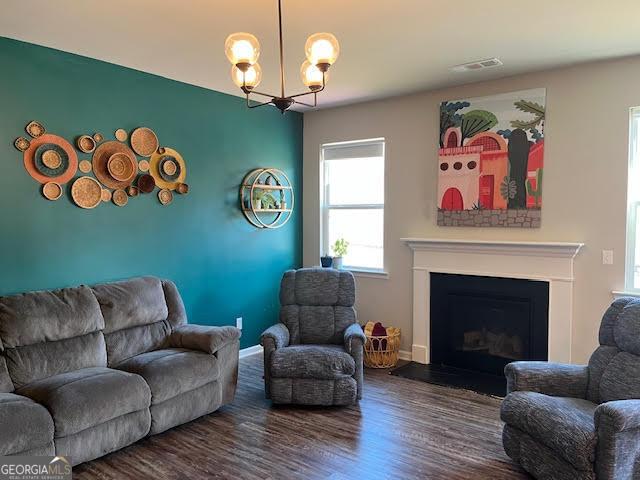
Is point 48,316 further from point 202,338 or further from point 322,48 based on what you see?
point 322,48

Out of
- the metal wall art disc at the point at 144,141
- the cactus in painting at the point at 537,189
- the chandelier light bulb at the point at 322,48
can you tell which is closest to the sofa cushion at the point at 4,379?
the metal wall art disc at the point at 144,141

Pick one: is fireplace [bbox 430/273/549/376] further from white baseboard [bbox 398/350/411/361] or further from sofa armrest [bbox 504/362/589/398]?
sofa armrest [bbox 504/362/589/398]

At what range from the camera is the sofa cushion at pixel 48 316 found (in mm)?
2979

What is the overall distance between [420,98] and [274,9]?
2.29 m

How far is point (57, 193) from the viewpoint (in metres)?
3.51

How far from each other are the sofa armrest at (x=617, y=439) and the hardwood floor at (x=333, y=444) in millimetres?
598

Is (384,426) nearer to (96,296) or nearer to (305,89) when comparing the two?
(96,296)

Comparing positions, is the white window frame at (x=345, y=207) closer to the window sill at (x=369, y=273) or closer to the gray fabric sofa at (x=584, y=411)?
the window sill at (x=369, y=273)

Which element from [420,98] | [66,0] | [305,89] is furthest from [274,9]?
[420,98]

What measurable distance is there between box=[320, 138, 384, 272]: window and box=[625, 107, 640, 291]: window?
222 centimetres

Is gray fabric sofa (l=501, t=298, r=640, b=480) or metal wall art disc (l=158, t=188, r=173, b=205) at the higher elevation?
metal wall art disc (l=158, t=188, r=173, b=205)

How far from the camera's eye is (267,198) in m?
5.15

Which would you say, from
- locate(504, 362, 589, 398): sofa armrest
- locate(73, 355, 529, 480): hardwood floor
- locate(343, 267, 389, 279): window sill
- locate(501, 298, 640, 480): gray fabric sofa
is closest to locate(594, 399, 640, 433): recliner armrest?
locate(501, 298, 640, 480): gray fabric sofa

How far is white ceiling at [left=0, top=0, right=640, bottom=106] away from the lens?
2.77m
